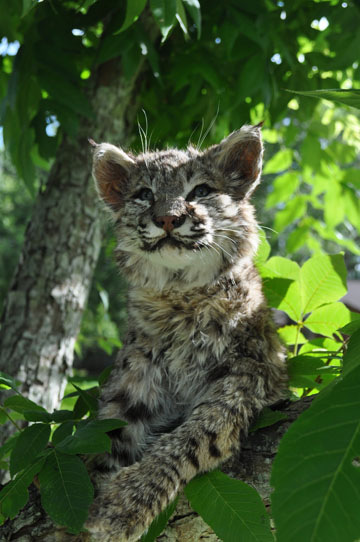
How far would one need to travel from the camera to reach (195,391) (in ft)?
8.71

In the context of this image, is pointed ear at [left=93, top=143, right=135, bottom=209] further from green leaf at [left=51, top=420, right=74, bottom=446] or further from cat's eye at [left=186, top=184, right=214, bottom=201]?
green leaf at [left=51, top=420, right=74, bottom=446]

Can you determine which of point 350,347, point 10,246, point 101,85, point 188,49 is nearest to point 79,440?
point 350,347

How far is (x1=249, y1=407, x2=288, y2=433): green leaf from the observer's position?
2152 millimetres

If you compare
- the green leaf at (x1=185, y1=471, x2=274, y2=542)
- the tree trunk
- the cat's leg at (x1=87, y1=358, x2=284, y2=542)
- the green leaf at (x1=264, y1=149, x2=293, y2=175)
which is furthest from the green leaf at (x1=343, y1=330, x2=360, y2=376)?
the green leaf at (x1=264, y1=149, x2=293, y2=175)

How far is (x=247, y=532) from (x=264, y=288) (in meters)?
1.33

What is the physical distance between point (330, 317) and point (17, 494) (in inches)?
62.3

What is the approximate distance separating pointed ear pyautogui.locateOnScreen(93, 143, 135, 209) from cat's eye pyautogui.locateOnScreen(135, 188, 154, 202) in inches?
6.3

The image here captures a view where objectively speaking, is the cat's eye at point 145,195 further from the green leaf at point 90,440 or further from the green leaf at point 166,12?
the green leaf at point 90,440

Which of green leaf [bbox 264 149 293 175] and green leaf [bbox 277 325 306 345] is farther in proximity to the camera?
green leaf [bbox 264 149 293 175]

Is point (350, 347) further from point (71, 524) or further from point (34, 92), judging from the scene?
point (34, 92)

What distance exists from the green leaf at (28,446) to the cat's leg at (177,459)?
352 millimetres

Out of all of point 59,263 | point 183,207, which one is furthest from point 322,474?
point 59,263

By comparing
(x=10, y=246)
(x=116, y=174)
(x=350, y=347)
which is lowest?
(x=10, y=246)

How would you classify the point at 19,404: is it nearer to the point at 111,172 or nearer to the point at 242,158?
the point at 111,172
